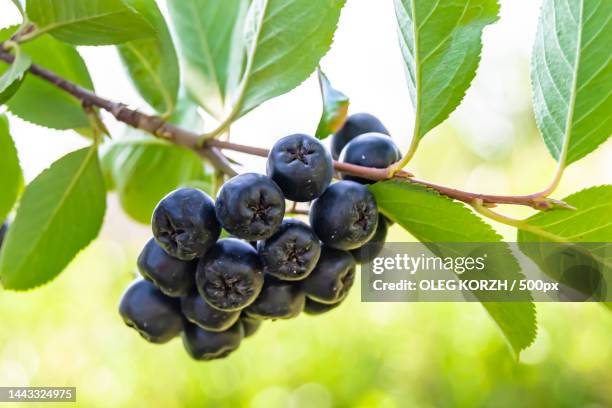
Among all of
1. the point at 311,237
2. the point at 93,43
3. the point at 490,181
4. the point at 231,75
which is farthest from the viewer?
the point at 490,181

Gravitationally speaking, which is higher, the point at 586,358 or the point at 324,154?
the point at 324,154

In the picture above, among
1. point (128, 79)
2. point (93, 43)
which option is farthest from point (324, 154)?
point (128, 79)

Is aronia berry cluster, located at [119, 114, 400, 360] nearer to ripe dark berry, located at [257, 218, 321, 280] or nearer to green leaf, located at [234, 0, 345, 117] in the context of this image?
ripe dark berry, located at [257, 218, 321, 280]

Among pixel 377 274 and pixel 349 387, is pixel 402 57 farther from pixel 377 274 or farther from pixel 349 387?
pixel 349 387

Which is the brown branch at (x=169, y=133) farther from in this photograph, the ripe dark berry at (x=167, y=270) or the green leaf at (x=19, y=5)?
the ripe dark berry at (x=167, y=270)

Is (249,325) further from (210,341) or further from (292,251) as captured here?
(292,251)

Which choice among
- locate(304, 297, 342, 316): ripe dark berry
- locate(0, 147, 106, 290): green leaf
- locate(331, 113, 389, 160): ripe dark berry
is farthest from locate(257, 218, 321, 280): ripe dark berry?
locate(0, 147, 106, 290): green leaf
